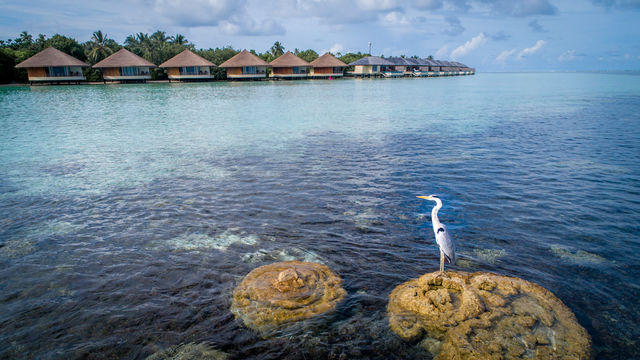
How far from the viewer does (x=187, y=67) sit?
65.4 m

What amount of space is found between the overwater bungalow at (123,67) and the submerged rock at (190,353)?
6538 cm

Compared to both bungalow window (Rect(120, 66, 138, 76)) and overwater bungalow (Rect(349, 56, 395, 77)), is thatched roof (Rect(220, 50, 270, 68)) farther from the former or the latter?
overwater bungalow (Rect(349, 56, 395, 77))

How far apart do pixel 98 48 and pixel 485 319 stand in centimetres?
7598

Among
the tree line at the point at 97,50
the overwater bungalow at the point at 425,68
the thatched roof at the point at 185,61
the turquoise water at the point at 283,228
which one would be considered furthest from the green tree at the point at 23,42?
the overwater bungalow at the point at 425,68

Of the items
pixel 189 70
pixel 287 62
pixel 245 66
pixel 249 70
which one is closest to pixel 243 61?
pixel 245 66

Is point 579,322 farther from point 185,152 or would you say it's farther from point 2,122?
point 2,122

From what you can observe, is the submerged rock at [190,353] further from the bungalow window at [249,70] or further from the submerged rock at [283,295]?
the bungalow window at [249,70]

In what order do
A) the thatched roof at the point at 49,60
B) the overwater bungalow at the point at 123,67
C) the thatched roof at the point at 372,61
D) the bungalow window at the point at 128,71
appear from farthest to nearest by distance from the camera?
1. the thatched roof at the point at 372,61
2. the bungalow window at the point at 128,71
3. the overwater bungalow at the point at 123,67
4. the thatched roof at the point at 49,60

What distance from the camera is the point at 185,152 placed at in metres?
14.3

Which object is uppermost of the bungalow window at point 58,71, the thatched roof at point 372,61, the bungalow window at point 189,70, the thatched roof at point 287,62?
the thatched roof at point 372,61

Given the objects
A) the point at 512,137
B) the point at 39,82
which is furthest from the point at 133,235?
the point at 39,82

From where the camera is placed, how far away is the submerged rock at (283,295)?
496cm

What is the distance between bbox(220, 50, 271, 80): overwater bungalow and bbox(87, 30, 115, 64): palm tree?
20556 mm

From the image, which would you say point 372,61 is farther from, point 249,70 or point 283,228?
point 283,228
